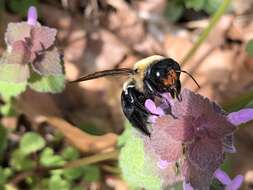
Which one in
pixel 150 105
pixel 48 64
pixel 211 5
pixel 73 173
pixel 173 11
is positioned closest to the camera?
pixel 150 105

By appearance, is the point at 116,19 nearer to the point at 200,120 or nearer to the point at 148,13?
the point at 148,13

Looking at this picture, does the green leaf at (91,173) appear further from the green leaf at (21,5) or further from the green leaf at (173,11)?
the green leaf at (173,11)

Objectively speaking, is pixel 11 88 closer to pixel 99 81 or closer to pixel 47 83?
pixel 47 83

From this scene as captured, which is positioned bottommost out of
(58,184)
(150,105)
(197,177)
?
(58,184)

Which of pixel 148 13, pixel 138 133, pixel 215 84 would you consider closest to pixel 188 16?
pixel 148 13

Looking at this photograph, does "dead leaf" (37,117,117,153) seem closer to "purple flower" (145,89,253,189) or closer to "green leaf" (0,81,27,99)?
"green leaf" (0,81,27,99)

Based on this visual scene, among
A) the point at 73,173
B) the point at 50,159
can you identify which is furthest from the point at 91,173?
the point at 50,159

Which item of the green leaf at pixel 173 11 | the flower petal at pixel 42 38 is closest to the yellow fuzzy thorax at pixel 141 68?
the flower petal at pixel 42 38
